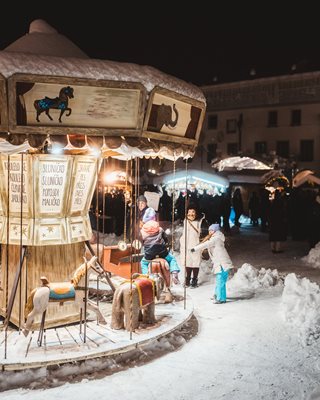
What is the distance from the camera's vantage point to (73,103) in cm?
578

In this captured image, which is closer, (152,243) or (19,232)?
(19,232)

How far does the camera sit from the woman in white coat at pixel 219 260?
30.2 ft

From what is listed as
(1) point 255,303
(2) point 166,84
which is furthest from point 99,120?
(1) point 255,303

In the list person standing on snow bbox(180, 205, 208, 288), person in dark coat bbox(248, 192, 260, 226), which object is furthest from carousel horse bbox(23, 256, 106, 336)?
person in dark coat bbox(248, 192, 260, 226)

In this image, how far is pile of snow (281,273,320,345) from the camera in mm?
7363

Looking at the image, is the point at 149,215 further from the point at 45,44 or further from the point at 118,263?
the point at 45,44

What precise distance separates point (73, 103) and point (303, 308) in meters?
5.27

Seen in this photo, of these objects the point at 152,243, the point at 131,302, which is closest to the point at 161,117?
the point at 131,302

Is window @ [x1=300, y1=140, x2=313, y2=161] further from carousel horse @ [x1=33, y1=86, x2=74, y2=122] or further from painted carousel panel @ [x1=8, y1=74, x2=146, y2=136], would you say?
carousel horse @ [x1=33, y1=86, x2=74, y2=122]

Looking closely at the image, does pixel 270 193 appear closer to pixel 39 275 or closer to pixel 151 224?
pixel 151 224

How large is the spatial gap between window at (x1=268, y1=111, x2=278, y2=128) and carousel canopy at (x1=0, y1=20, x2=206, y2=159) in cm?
3440

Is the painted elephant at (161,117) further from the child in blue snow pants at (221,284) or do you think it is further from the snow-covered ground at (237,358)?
the child in blue snow pants at (221,284)

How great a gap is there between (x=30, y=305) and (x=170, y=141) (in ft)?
10.3

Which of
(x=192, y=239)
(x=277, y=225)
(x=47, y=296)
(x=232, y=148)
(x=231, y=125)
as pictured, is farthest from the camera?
(x=232, y=148)
